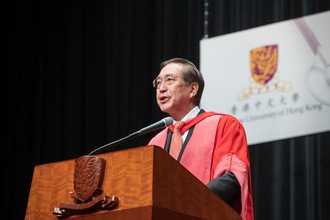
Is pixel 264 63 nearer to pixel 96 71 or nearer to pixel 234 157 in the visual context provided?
pixel 96 71

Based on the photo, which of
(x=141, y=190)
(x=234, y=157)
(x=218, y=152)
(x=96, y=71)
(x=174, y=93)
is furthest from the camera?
(x=96, y=71)

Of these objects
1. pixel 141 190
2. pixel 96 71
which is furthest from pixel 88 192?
pixel 96 71

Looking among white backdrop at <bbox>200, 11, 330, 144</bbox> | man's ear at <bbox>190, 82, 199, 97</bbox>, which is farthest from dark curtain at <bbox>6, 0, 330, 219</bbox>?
man's ear at <bbox>190, 82, 199, 97</bbox>

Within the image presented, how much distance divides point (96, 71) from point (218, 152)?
3063 millimetres

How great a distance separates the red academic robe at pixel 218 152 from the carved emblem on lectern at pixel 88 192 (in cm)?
70

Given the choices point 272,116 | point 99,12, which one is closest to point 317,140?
point 272,116

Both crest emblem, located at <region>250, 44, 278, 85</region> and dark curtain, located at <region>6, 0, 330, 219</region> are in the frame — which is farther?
dark curtain, located at <region>6, 0, 330, 219</region>

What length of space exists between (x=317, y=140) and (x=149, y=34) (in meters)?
1.85

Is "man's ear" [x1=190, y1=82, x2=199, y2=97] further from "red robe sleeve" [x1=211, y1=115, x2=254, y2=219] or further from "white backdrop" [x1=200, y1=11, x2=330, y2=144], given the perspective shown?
"white backdrop" [x1=200, y1=11, x2=330, y2=144]

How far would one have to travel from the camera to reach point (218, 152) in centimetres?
279

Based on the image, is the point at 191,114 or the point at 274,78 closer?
the point at 191,114

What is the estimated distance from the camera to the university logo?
14.5ft

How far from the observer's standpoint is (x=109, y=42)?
568 cm

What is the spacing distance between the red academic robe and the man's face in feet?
0.34
